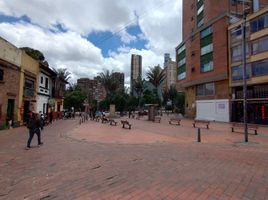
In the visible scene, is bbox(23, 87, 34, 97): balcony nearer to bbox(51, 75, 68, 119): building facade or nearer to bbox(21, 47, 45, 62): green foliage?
bbox(51, 75, 68, 119): building facade

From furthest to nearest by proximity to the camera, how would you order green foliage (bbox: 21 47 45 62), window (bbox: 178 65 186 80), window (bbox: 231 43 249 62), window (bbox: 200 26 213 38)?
window (bbox: 178 65 186 80), window (bbox: 200 26 213 38), green foliage (bbox: 21 47 45 62), window (bbox: 231 43 249 62)

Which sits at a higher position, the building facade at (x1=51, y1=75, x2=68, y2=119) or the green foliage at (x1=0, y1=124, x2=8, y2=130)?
the building facade at (x1=51, y1=75, x2=68, y2=119)

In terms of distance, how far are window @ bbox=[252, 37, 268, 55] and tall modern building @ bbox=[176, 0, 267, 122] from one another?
177 inches

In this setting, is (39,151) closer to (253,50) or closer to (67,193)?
(67,193)

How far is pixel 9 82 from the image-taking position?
19.4 meters

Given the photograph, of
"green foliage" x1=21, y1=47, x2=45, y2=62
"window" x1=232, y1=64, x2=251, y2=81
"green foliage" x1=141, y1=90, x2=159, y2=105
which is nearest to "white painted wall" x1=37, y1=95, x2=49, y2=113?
"green foliage" x1=21, y1=47, x2=45, y2=62

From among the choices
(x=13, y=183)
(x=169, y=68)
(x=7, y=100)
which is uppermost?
(x=169, y=68)

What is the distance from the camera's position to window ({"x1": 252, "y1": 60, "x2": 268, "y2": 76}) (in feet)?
94.0

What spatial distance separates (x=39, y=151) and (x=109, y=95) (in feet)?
159

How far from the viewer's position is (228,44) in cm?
3488

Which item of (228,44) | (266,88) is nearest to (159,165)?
(266,88)

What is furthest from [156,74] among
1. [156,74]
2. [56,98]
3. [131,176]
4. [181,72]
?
[131,176]

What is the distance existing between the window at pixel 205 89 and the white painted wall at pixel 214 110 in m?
A: 1.33

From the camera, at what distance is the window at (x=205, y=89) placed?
3850cm
